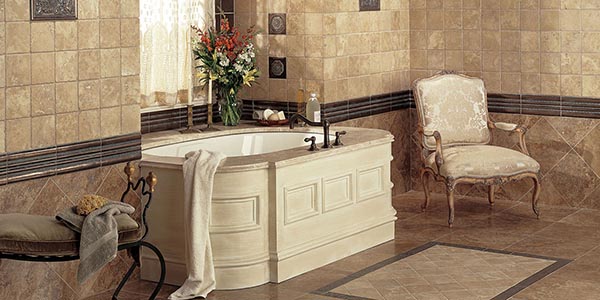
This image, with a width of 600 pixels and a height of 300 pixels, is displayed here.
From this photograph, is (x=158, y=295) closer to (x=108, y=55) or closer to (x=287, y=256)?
(x=287, y=256)

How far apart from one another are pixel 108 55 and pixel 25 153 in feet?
2.43

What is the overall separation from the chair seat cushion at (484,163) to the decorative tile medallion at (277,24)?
1430mm

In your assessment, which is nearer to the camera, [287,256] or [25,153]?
[25,153]

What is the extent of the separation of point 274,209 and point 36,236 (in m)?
1.54

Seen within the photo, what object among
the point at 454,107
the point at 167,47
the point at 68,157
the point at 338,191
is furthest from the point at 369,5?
the point at 68,157

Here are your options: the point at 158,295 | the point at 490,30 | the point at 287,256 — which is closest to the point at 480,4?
the point at 490,30

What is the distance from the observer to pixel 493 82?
841cm

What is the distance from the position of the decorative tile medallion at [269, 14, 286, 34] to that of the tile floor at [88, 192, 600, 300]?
160 centimetres

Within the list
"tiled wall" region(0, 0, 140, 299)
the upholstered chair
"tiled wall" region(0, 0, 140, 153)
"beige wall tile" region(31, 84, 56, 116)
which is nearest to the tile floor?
the upholstered chair

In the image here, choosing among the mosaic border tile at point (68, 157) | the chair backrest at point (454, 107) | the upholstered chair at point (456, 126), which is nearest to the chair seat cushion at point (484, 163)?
the upholstered chair at point (456, 126)

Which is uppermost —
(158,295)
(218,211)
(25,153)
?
(25,153)

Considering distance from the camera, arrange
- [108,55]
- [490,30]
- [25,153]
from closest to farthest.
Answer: [25,153]
[108,55]
[490,30]

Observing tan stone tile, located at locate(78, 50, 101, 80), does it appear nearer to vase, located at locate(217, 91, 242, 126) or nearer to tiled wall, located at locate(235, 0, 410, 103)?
vase, located at locate(217, 91, 242, 126)

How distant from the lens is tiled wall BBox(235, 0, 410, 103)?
25.1 feet
